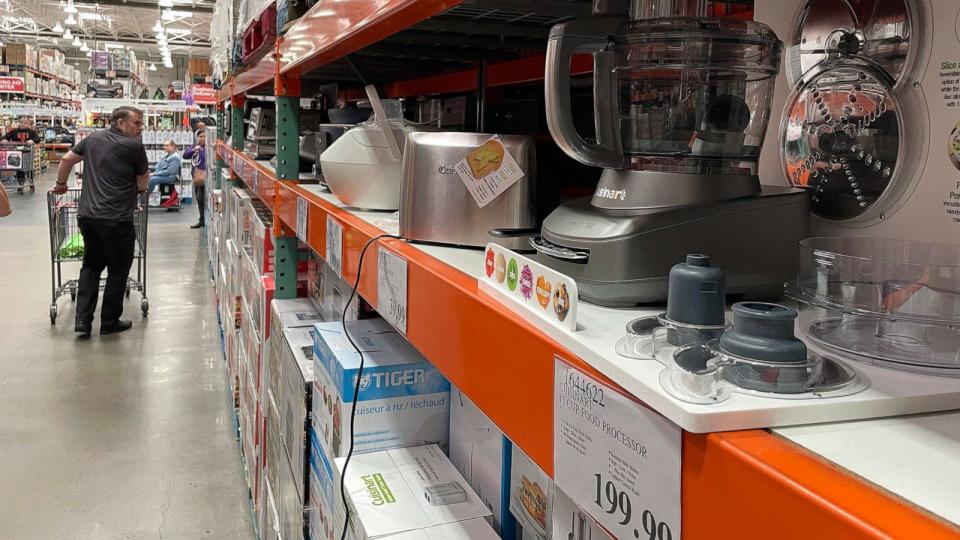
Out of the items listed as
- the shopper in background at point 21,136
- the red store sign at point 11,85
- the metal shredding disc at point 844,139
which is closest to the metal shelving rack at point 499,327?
the metal shredding disc at point 844,139

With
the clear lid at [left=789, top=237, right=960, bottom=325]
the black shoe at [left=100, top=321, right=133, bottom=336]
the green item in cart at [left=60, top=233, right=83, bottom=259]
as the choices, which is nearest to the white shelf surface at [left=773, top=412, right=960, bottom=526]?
the clear lid at [left=789, top=237, right=960, bottom=325]

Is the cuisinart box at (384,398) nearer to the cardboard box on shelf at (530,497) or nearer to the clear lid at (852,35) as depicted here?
the cardboard box on shelf at (530,497)

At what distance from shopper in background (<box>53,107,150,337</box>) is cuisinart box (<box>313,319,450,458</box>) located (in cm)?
475

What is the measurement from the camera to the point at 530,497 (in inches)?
42.8

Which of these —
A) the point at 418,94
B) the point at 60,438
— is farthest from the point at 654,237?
the point at 60,438

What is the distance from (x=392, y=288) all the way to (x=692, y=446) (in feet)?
2.29

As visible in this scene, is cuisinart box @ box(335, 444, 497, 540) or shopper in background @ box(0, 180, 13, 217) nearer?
cuisinart box @ box(335, 444, 497, 540)

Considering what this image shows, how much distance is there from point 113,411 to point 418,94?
9.09 ft

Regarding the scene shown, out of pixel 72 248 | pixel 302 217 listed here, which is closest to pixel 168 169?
pixel 72 248

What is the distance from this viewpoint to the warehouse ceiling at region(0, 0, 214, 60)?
58.9 ft

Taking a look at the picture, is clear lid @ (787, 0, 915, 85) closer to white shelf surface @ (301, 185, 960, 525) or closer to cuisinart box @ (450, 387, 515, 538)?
white shelf surface @ (301, 185, 960, 525)

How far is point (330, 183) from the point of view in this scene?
1.68 metres

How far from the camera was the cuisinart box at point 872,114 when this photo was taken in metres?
0.70

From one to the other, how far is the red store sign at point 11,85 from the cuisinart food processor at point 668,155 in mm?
19832
